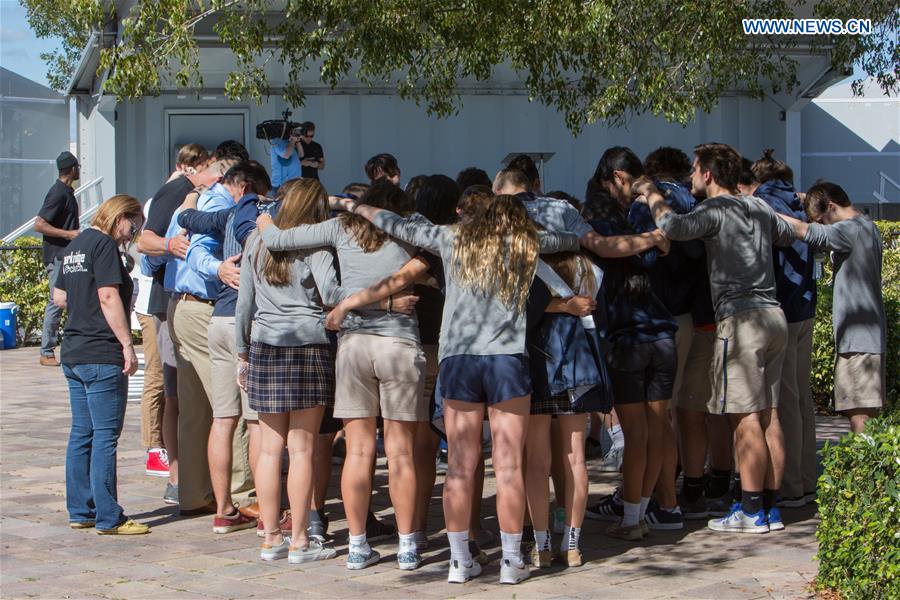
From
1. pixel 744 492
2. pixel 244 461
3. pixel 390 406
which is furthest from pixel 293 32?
pixel 744 492

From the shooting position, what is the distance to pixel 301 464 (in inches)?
232

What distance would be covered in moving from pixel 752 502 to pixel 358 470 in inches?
83.5

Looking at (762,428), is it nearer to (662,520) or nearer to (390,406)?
(662,520)

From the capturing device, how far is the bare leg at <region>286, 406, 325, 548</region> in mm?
5895

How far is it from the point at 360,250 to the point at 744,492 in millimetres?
2415

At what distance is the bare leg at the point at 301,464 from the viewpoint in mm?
5895

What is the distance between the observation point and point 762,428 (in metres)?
6.45

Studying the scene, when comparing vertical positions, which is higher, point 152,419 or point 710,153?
point 710,153

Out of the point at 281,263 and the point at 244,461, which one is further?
the point at 244,461

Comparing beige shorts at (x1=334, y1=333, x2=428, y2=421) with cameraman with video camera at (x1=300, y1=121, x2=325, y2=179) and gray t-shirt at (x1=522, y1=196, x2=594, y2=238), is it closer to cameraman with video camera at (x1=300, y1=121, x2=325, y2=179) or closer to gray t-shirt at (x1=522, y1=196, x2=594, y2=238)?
gray t-shirt at (x1=522, y1=196, x2=594, y2=238)

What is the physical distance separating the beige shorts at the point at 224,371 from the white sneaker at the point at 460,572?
1.62m

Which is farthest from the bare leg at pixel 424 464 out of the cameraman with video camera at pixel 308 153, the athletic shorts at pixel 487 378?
the cameraman with video camera at pixel 308 153

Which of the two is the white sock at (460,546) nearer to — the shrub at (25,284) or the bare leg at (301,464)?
the bare leg at (301,464)

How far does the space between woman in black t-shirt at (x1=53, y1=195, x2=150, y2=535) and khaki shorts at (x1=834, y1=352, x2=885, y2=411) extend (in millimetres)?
3978
